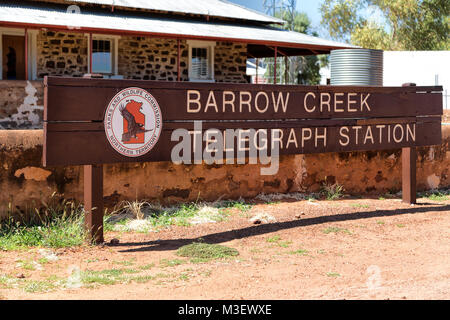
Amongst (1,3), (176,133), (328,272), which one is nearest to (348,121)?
(176,133)

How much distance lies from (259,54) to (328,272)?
70.6ft

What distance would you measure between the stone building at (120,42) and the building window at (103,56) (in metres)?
0.03

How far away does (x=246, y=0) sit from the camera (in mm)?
104562

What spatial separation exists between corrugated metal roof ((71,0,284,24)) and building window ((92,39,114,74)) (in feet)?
4.22

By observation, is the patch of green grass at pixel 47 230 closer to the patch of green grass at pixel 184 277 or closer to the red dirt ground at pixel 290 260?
the red dirt ground at pixel 290 260

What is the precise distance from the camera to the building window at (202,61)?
72.0 feet

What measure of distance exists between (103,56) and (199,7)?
4.46 metres

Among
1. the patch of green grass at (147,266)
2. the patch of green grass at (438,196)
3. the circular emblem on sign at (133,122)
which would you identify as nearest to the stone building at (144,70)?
the patch of green grass at (438,196)

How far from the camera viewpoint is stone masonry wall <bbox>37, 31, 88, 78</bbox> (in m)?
19.2

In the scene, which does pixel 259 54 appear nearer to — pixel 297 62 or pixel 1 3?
pixel 1 3

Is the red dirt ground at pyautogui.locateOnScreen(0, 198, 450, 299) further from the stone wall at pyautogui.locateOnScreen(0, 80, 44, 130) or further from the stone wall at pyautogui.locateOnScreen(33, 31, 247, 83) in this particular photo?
the stone wall at pyautogui.locateOnScreen(33, 31, 247, 83)

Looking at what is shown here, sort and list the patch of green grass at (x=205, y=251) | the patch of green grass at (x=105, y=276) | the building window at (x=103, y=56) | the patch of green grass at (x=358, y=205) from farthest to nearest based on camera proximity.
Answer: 1. the building window at (x=103, y=56)
2. the patch of green grass at (x=358, y=205)
3. the patch of green grass at (x=205, y=251)
4. the patch of green grass at (x=105, y=276)

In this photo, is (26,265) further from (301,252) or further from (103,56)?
(103,56)

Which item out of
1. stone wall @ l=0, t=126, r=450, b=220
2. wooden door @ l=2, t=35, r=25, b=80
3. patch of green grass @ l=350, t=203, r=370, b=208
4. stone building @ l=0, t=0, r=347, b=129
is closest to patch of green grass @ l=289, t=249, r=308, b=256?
stone wall @ l=0, t=126, r=450, b=220
